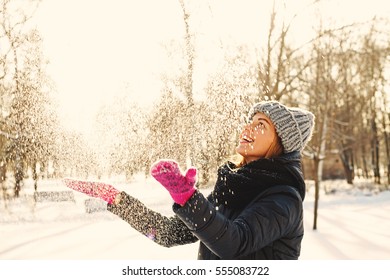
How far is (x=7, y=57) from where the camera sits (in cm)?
353

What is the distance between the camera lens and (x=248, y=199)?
917 millimetres

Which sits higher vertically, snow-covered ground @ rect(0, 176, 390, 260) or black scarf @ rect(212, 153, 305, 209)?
black scarf @ rect(212, 153, 305, 209)

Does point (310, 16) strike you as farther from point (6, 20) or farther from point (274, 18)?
point (6, 20)

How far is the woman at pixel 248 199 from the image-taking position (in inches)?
28.0

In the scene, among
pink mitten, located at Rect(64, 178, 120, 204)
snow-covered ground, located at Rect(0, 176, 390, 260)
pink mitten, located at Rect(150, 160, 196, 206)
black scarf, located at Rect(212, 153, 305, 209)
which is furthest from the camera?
snow-covered ground, located at Rect(0, 176, 390, 260)

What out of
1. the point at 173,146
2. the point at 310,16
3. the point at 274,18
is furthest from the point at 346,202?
the point at 173,146

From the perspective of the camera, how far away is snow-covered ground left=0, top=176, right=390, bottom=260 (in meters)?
3.47

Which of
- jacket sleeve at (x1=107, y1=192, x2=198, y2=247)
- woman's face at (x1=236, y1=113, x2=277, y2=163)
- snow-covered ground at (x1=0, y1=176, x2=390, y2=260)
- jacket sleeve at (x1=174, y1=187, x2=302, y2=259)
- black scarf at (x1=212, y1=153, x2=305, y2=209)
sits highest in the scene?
woman's face at (x1=236, y1=113, x2=277, y2=163)

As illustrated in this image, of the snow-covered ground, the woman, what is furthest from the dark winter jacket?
the snow-covered ground

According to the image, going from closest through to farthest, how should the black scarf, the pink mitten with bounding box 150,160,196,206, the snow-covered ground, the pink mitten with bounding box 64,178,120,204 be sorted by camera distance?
the pink mitten with bounding box 150,160,196,206, the black scarf, the pink mitten with bounding box 64,178,120,204, the snow-covered ground

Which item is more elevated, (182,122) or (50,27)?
(50,27)

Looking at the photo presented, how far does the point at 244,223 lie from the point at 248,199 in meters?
0.15

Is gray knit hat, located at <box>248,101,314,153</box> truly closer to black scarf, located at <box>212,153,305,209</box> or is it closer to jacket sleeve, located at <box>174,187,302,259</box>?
Result: black scarf, located at <box>212,153,305,209</box>

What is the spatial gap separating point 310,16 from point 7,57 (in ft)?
11.6
